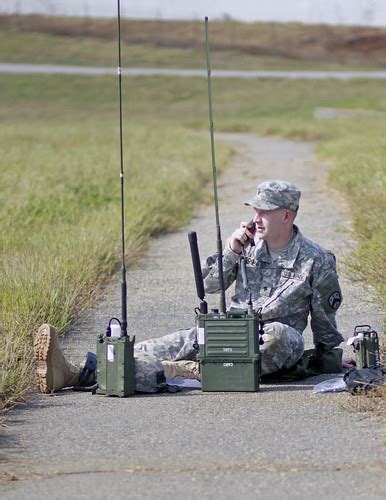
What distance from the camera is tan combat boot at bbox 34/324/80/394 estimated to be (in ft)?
21.1

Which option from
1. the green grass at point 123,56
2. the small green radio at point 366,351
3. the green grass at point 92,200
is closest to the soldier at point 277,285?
the small green radio at point 366,351

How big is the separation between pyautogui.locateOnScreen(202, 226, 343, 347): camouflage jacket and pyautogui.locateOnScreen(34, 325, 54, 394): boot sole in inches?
38.6

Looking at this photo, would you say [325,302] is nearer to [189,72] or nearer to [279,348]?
[279,348]

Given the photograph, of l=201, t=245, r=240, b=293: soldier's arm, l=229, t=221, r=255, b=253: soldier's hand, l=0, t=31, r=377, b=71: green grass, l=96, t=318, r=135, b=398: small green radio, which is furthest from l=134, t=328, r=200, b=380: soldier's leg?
l=0, t=31, r=377, b=71: green grass

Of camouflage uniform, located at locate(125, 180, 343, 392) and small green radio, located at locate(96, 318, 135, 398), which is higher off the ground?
camouflage uniform, located at locate(125, 180, 343, 392)

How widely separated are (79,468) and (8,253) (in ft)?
18.7

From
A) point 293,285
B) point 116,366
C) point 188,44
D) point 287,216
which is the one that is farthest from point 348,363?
point 188,44

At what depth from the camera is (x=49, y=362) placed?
6.45 metres

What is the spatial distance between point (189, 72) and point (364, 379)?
66.3 metres

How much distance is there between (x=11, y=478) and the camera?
498 cm

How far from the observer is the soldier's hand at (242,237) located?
22.6 feet

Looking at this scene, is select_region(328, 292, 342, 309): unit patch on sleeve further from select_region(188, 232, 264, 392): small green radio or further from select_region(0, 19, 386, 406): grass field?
select_region(0, 19, 386, 406): grass field

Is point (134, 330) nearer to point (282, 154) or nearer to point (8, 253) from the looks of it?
point (8, 253)

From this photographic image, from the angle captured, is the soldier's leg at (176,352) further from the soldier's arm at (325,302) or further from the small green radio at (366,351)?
the small green radio at (366,351)
